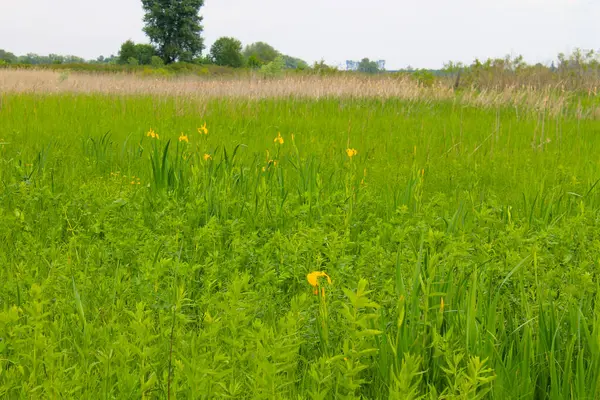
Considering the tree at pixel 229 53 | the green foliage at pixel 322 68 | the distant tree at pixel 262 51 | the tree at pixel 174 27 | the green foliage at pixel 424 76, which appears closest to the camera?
the green foliage at pixel 424 76

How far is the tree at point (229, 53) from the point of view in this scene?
6171 cm

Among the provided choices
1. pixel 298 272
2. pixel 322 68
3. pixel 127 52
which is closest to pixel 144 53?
pixel 127 52

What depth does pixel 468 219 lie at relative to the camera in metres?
3.27

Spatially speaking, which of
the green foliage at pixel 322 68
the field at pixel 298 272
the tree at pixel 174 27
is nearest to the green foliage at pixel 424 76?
the green foliage at pixel 322 68

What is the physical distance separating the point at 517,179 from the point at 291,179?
185cm

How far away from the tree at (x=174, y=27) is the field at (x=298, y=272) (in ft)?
165

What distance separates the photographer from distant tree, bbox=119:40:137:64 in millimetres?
55500

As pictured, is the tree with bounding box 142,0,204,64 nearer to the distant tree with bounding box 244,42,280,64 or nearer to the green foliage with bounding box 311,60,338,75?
the distant tree with bounding box 244,42,280,64

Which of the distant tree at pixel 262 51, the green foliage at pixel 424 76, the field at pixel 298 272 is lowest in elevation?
the field at pixel 298 272

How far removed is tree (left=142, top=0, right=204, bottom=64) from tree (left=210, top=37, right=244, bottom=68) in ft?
22.1

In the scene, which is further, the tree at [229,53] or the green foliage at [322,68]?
the tree at [229,53]

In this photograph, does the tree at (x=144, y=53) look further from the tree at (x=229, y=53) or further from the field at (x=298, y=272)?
the field at (x=298, y=272)

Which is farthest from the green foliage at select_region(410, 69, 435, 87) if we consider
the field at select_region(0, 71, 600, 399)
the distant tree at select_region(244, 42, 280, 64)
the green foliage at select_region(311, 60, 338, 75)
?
Answer: the distant tree at select_region(244, 42, 280, 64)

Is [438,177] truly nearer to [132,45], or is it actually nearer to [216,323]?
[216,323]
